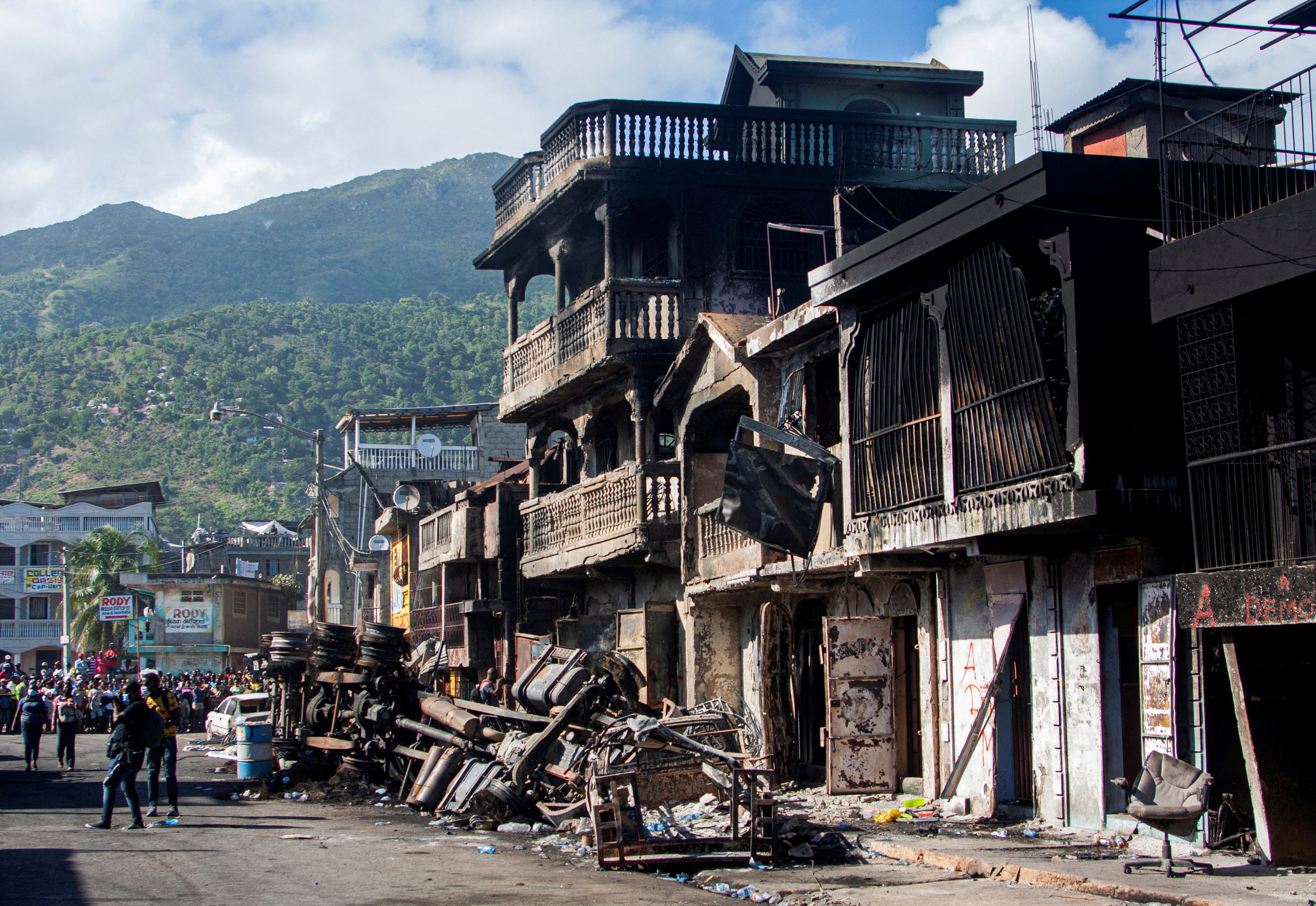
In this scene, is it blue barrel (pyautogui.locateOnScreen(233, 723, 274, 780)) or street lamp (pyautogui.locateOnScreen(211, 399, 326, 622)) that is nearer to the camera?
blue barrel (pyautogui.locateOnScreen(233, 723, 274, 780))

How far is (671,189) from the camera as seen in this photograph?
2412 cm

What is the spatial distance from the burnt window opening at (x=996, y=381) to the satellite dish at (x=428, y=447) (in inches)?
1512

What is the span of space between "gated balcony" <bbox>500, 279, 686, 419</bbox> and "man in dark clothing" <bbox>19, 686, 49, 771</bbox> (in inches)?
433

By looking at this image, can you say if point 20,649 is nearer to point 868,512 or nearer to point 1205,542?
point 868,512

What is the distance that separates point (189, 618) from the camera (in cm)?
6222

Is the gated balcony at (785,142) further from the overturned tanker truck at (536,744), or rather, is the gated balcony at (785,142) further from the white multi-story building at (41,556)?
the white multi-story building at (41,556)

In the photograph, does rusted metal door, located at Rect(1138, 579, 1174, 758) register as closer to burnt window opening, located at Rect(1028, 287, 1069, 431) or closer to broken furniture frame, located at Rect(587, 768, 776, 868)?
burnt window opening, located at Rect(1028, 287, 1069, 431)

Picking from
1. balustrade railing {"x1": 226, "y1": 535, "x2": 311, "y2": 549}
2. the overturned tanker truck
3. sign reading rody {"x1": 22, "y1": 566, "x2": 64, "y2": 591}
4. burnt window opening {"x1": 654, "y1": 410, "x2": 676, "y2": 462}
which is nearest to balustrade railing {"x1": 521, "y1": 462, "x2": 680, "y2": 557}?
burnt window opening {"x1": 654, "y1": 410, "x2": 676, "y2": 462}

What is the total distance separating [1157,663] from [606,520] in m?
12.5

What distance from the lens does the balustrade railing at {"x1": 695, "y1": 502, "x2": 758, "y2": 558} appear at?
19.5 meters

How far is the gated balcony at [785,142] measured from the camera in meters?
24.0

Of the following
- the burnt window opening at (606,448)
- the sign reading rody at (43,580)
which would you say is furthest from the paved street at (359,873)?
the sign reading rody at (43,580)

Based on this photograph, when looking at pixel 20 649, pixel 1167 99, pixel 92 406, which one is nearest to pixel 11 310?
pixel 92 406

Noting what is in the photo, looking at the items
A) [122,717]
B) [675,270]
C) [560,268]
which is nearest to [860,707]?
[122,717]
